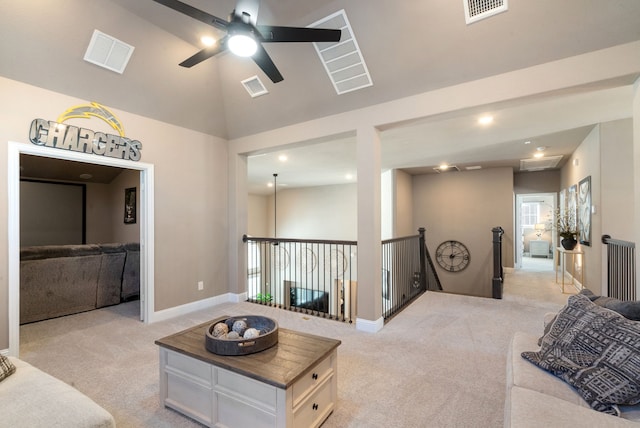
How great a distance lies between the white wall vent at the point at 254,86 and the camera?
12.6ft

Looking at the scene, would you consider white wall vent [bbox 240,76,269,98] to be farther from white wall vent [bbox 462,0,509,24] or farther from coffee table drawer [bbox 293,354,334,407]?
coffee table drawer [bbox 293,354,334,407]

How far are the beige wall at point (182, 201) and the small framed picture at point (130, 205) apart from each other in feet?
7.85

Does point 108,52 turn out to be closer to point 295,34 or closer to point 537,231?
point 295,34

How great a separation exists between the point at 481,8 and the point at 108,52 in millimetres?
3683

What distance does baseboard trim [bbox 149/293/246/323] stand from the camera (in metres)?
3.96

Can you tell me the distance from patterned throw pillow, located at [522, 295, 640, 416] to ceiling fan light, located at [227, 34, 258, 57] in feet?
9.25

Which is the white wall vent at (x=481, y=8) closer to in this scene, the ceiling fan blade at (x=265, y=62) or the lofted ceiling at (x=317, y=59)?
the lofted ceiling at (x=317, y=59)

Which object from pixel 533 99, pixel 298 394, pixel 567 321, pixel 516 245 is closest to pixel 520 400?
pixel 567 321

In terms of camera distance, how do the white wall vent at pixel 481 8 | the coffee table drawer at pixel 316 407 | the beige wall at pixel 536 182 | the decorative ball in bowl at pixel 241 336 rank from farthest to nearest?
1. the beige wall at pixel 536 182
2. the white wall vent at pixel 481 8
3. the decorative ball in bowl at pixel 241 336
4. the coffee table drawer at pixel 316 407

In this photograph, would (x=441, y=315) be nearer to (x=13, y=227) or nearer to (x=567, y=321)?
(x=567, y=321)

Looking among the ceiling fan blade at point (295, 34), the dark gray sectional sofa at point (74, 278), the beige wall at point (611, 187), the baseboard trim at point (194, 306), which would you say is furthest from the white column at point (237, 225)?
the beige wall at point (611, 187)

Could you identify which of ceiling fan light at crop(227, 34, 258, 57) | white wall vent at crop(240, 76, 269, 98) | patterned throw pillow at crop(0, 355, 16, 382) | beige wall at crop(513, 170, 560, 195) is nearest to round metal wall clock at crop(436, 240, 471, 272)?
beige wall at crop(513, 170, 560, 195)

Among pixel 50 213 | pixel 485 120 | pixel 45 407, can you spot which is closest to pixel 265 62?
pixel 45 407

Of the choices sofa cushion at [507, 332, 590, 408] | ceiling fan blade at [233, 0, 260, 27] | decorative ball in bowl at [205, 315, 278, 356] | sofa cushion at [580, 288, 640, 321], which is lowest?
sofa cushion at [507, 332, 590, 408]
